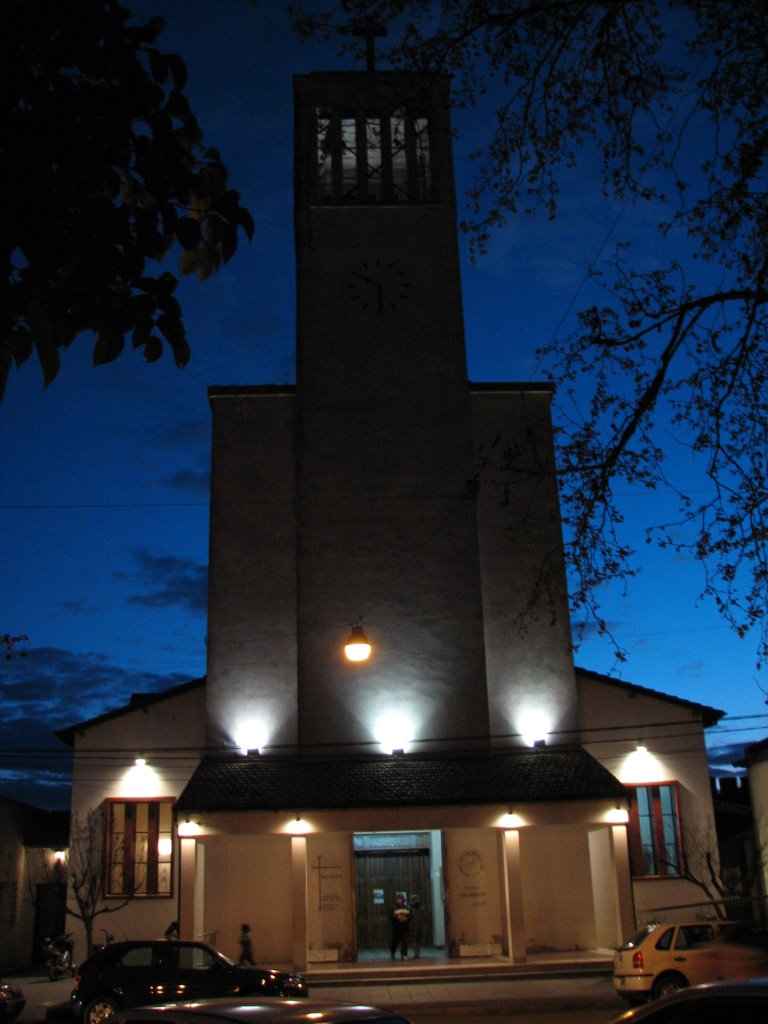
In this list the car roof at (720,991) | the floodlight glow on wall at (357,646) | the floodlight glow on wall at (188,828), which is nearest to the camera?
the car roof at (720,991)

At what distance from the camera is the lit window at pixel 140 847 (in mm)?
24906

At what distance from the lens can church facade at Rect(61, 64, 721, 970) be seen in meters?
24.0

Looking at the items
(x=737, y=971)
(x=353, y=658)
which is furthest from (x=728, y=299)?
(x=353, y=658)

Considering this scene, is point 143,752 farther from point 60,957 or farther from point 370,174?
point 370,174

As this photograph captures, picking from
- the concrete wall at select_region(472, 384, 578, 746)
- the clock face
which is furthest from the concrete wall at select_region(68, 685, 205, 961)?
the clock face

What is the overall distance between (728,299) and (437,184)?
73.5 ft

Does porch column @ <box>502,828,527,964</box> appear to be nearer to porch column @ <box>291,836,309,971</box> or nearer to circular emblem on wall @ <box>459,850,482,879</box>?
circular emblem on wall @ <box>459,850,482,879</box>

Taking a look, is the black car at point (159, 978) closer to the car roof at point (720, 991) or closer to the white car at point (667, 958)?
the white car at point (667, 958)

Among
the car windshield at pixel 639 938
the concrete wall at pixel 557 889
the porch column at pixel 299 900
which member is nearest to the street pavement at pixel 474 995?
the porch column at pixel 299 900

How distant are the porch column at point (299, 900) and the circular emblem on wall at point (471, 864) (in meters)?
4.09

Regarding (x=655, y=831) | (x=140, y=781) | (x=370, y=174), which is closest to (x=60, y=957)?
(x=140, y=781)

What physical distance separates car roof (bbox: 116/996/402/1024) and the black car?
37.8ft

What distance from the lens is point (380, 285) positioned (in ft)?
94.2

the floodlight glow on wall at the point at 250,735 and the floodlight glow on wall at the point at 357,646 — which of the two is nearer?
the floodlight glow on wall at the point at 357,646
